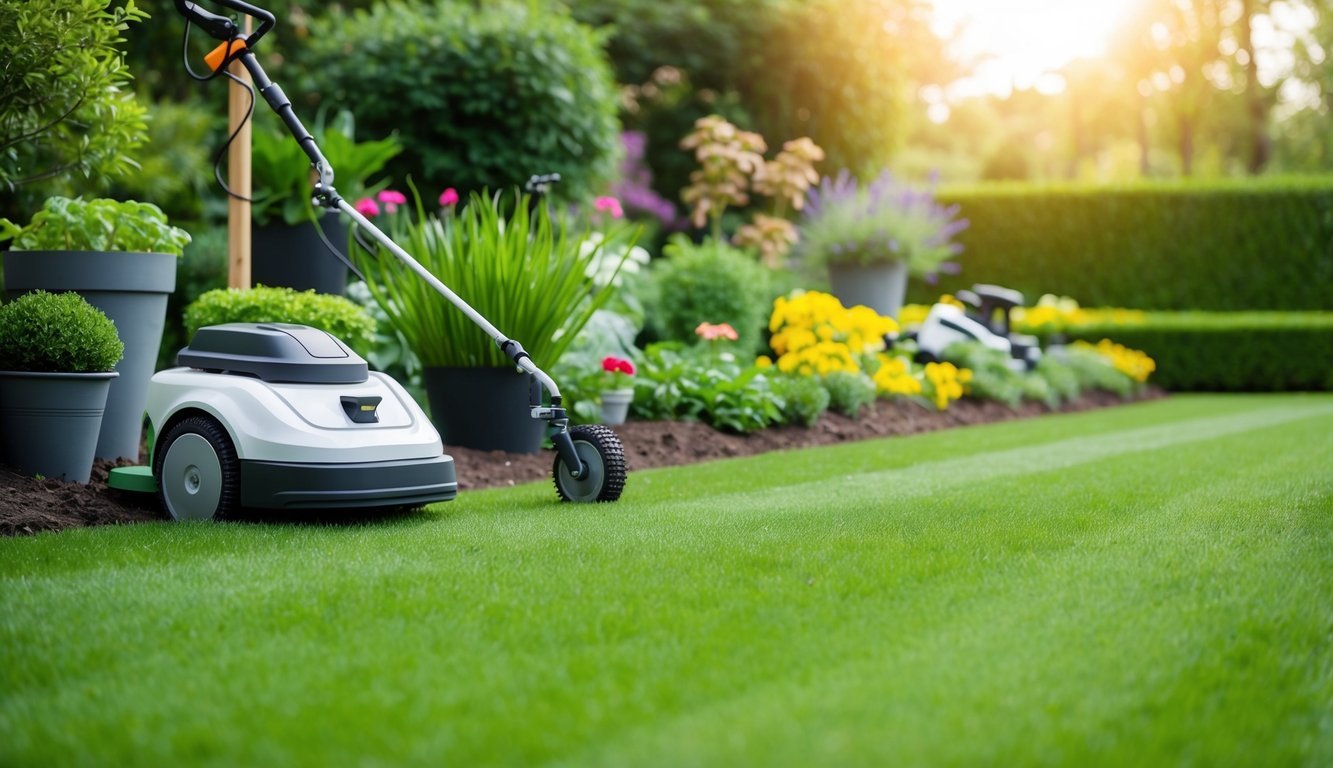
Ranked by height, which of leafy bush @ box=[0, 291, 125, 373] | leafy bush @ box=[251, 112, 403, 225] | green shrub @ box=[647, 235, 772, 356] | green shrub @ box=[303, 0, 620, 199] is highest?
green shrub @ box=[303, 0, 620, 199]

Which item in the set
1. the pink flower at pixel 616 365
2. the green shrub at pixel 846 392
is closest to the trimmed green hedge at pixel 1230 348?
the green shrub at pixel 846 392

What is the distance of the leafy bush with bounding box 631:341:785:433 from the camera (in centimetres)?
652

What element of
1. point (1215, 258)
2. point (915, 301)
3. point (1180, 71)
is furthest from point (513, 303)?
point (1180, 71)

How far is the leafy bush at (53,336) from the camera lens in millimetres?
3902

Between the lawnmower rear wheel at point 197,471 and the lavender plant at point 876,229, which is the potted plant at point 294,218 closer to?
the lawnmower rear wheel at point 197,471

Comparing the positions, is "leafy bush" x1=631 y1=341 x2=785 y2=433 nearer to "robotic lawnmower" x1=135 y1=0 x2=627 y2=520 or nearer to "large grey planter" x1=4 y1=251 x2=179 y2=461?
"robotic lawnmower" x1=135 y1=0 x2=627 y2=520

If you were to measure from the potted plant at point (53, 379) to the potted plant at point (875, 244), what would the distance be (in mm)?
7020

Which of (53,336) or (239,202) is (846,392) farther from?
(53,336)

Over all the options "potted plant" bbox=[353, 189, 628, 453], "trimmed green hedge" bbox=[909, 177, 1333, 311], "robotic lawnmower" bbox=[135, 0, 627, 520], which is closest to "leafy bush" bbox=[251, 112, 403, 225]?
"potted plant" bbox=[353, 189, 628, 453]

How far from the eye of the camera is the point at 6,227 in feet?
15.1

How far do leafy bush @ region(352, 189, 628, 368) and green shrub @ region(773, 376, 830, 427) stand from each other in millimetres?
1943

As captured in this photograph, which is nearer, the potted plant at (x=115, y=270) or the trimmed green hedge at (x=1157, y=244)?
the potted plant at (x=115, y=270)

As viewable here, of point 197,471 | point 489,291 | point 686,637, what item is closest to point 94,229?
point 197,471

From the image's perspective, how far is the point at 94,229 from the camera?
456 centimetres
